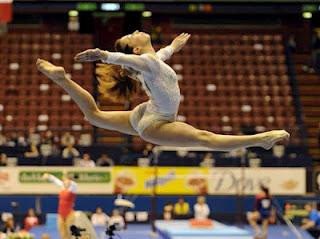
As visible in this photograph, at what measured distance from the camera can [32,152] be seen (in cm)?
1594

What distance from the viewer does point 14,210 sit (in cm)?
1562

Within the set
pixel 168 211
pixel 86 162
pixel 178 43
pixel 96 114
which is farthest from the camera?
pixel 86 162

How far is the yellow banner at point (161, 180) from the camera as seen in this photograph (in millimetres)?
16062

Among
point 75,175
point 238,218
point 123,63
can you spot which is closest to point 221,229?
point 238,218

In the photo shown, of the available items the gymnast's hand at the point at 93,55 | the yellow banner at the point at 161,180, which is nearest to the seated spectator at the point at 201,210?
the yellow banner at the point at 161,180

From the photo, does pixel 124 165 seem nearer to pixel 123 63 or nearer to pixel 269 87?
pixel 269 87

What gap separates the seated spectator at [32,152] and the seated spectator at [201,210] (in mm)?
3549

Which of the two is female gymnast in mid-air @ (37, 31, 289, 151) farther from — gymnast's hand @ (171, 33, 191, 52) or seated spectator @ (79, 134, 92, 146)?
seated spectator @ (79, 134, 92, 146)

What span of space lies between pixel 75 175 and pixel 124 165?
3.49 ft

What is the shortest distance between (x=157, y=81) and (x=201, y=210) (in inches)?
359

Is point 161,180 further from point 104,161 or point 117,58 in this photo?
point 117,58

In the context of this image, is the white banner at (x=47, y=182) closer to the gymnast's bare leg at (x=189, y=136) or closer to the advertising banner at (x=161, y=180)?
the advertising banner at (x=161, y=180)

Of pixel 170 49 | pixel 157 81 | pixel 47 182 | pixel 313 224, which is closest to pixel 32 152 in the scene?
pixel 47 182

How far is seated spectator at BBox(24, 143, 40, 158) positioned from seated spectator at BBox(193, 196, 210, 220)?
3549 mm
